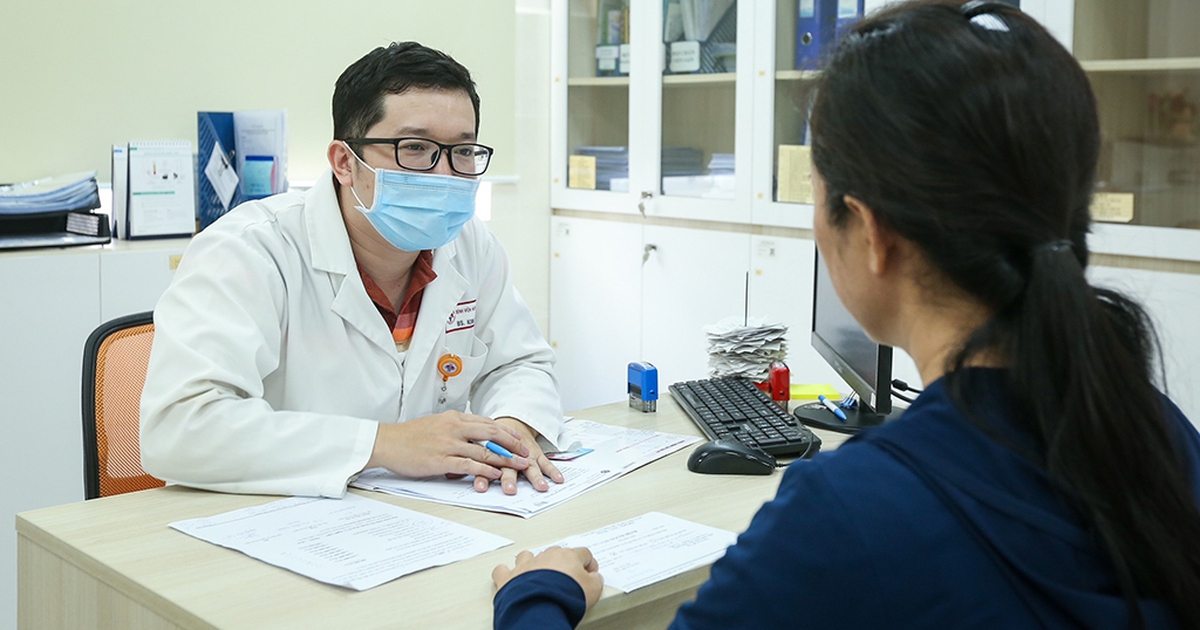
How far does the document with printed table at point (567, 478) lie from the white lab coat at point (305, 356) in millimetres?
66

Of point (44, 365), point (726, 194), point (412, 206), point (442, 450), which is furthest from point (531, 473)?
point (726, 194)

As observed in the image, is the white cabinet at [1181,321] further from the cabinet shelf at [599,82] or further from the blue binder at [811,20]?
the cabinet shelf at [599,82]

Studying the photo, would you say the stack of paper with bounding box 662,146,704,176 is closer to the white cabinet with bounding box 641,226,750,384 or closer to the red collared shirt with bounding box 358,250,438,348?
the white cabinet with bounding box 641,226,750,384

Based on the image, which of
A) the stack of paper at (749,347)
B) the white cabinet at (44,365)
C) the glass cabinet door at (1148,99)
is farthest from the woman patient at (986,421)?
the white cabinet at (44,365)

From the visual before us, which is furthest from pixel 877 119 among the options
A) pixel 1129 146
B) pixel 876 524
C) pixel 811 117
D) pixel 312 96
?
pixel 312 96

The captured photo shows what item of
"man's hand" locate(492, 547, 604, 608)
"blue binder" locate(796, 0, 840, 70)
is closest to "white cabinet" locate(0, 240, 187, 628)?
"man's hand" locate(492, 547, 604, 608)

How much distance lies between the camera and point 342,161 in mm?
1827

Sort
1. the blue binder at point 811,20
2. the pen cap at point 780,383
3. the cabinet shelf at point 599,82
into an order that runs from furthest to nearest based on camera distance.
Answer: the cabinet shelf at point 599,82, the blue binder at point 811,20, the pen cap at point 780,383

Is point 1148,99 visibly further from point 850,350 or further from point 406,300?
point 406,300

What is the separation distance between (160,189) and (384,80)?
1406 millimetres

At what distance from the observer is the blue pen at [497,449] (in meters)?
1.56

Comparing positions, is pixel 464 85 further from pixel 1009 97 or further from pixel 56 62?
pixel 56 62

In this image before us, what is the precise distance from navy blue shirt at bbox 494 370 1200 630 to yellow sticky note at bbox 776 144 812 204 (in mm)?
2652

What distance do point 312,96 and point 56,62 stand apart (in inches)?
32.1
